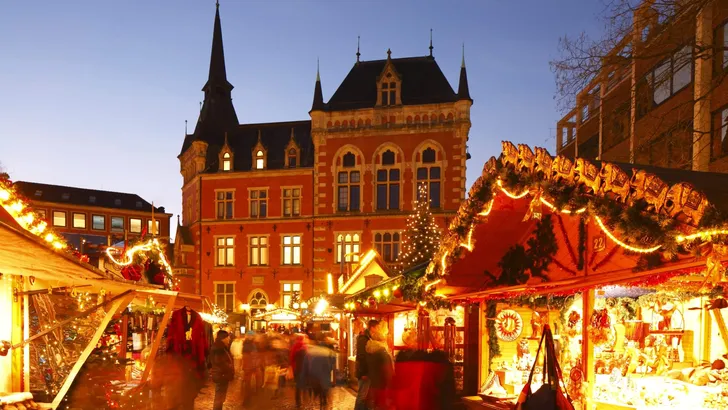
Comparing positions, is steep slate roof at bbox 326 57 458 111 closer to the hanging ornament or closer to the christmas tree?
the christmas tree

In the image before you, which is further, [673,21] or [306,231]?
[306,231]

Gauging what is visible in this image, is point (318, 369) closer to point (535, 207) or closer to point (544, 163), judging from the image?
point (535, 207)

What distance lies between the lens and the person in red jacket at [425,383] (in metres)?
6.07

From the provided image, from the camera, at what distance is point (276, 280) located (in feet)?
127

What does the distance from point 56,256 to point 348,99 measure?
34.5 metres

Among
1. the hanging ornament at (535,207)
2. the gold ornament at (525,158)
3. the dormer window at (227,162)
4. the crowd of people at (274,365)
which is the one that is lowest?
the crowd of people at (274,365)

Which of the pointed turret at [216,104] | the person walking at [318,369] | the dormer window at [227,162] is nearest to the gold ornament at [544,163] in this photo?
the person walking at [318,369]

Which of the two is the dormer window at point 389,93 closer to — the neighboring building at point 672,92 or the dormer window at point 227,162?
the dormer window at point 227,162

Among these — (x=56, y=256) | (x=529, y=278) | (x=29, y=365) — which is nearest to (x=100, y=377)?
(x=29, y=365)

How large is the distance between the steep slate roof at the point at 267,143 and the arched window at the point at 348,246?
561 centimetres

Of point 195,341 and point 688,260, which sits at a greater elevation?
point 688,260

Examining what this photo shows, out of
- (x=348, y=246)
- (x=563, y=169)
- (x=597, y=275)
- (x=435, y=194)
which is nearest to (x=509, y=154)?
(x=563, y=169)

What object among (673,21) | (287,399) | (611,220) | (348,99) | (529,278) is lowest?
(287,399)

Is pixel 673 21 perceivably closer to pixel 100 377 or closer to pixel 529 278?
pixel 529 278
